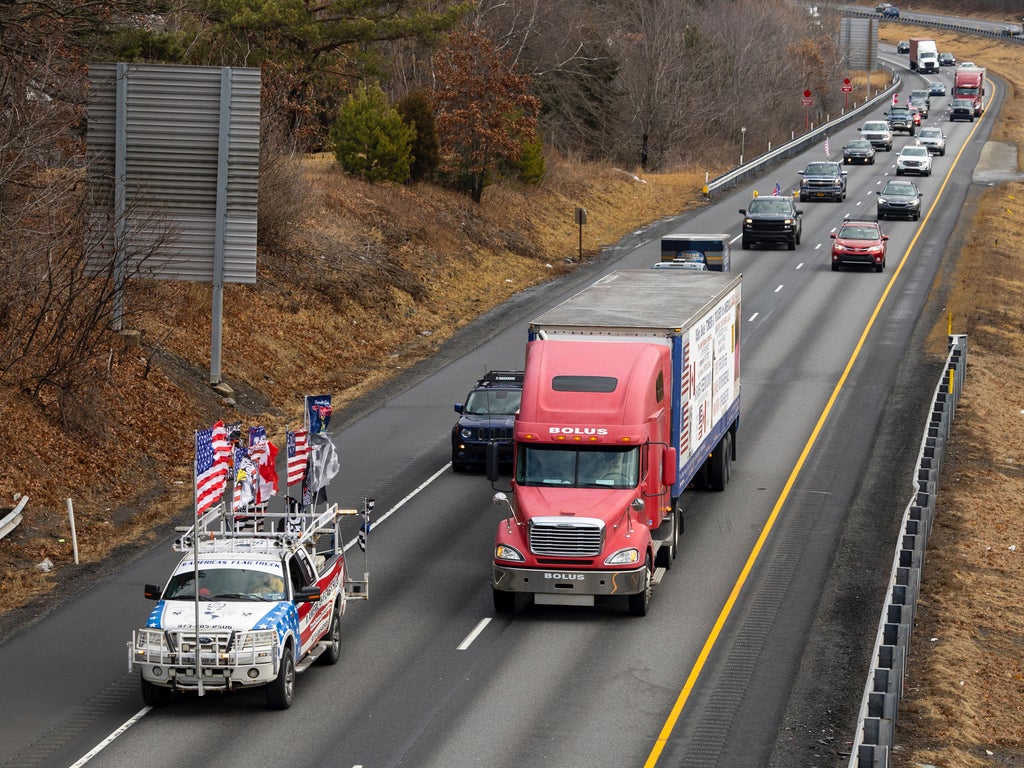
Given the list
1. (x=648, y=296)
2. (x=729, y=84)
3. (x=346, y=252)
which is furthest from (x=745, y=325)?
(x=729, y=84)

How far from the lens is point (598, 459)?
77.2 feet

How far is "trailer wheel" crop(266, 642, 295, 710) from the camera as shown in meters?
19.2

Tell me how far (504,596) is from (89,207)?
16.9 meters

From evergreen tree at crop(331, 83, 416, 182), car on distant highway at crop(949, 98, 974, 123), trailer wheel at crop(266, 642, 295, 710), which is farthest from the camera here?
car on distant highway at crop(949, 98, 974, 123)

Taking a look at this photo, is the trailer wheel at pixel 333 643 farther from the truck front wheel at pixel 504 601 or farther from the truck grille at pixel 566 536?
the truck grille at pixel 566 536

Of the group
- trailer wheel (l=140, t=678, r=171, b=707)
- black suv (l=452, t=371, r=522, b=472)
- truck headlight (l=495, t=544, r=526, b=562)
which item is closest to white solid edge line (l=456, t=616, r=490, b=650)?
truck headlight (l=495, t=544, r=526, b=562)

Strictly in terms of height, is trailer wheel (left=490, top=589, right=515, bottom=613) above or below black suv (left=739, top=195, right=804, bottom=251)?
below

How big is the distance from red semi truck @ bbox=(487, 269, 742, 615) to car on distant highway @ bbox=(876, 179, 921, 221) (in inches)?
1653

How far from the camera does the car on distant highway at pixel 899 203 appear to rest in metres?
65.5

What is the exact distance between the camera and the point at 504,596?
76.7 feet

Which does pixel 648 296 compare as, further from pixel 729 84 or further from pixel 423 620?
pixel 729 84

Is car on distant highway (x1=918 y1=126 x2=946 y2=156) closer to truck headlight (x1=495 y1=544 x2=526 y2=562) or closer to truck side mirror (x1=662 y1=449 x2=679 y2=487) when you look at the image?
truck side mirror (x1=662 y1=449 x2=679 y2=487)

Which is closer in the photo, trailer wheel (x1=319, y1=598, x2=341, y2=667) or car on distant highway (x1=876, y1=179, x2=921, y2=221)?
trailer wheel (x1=319, y1=598, x2=341, y2=667)

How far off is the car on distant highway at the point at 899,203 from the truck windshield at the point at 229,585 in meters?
50.5
